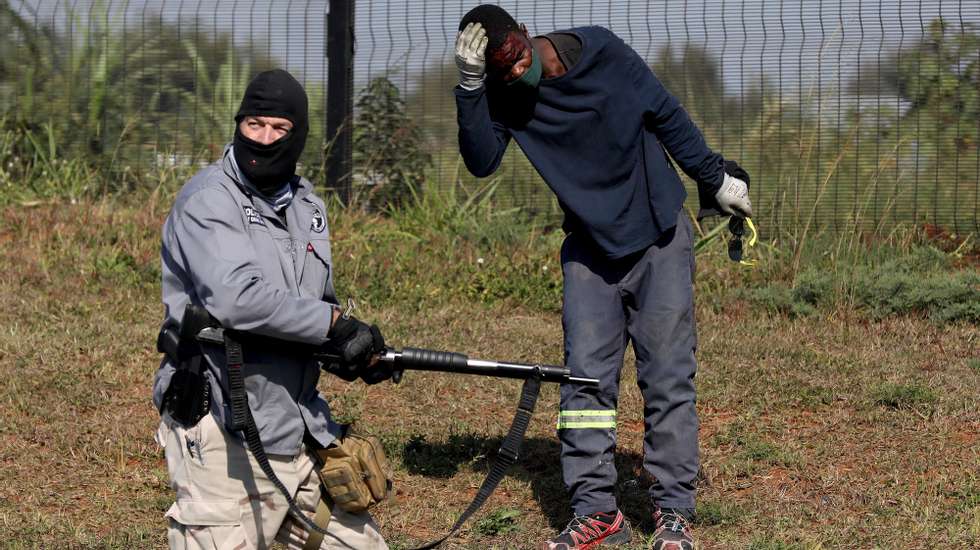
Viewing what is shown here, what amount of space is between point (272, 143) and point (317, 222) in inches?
11.3

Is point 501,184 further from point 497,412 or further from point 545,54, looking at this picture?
point 545,54

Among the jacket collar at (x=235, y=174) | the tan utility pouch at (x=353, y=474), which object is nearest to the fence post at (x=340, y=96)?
the jacket collar at (x=235, y=174)

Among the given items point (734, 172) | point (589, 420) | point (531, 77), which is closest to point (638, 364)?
point (589, 420)

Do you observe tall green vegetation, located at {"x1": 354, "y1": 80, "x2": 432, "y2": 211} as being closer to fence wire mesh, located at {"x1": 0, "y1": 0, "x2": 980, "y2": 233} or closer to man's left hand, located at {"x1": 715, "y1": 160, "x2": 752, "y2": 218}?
fence wire mesh, located at {"x1": 0, "y1": 0, "x2": 980, "y2": 233}

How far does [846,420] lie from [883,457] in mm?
483

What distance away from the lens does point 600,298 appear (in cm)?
516

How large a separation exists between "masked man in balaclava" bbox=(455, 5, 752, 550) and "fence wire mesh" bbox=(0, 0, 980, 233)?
4168mm

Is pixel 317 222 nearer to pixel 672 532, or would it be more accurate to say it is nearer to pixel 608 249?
pixel 608 249

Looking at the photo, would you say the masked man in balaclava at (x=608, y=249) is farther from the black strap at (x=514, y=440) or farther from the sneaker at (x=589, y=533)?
the black strap at (x=514, y=440)

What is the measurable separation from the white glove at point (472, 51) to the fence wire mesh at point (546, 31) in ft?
15.6

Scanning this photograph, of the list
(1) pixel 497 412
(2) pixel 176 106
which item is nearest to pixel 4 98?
(2) pixel 176 106

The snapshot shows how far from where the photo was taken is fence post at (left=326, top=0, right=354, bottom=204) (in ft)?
34.3

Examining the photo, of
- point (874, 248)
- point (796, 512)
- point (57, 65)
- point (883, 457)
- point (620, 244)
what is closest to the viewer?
point (620, 244)

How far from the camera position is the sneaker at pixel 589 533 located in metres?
5.10
